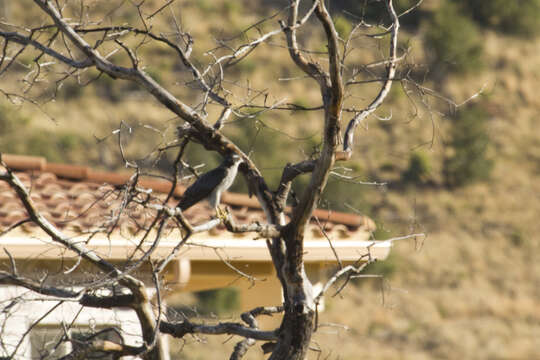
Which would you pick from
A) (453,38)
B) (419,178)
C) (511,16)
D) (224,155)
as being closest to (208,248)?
(224,155)

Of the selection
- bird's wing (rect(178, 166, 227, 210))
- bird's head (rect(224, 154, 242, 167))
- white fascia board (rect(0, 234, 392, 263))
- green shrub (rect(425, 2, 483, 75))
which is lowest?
white fascia board (rect(0, 234, 392, 263))

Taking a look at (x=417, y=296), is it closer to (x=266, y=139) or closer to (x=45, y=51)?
(x=266, y=139)

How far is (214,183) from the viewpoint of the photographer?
141 inches

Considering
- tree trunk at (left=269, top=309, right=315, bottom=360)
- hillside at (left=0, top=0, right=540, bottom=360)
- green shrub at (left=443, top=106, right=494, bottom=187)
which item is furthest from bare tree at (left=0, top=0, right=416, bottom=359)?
green shrub at (left=443, top=106, right=494, bottom=187)

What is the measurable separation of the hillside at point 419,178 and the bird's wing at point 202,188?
16132 mm

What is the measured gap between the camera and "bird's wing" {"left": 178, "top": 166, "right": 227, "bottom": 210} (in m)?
3.59

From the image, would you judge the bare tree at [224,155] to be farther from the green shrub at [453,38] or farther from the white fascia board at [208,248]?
the green shrub at [453,38]

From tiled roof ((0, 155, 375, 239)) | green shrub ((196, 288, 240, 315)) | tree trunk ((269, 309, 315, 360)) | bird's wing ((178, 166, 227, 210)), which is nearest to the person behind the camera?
tree trunk ((269, 309, 315, 360))

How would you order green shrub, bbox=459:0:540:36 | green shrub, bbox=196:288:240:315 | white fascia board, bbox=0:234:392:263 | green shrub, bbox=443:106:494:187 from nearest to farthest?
white fascia board, bbox=0:234:392:263 → green shrub, bbox=196:288:240:315 → green shrub, bbox=443:106:494:187 → green shrub, bbox=459:0:540:36

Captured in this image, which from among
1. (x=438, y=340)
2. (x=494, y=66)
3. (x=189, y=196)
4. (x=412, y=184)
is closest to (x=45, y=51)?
(x=189, y=196)

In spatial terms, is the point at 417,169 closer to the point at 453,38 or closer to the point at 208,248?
the point at 453,38

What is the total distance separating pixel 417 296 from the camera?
25141 millimetres

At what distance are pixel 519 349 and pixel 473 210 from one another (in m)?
7.80

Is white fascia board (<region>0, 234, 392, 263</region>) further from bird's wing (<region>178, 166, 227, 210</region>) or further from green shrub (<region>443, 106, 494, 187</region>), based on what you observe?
green shrub (<region>443, 106, 494, 187</region>)
